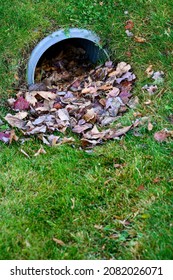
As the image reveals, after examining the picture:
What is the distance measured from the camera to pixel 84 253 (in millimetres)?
3119

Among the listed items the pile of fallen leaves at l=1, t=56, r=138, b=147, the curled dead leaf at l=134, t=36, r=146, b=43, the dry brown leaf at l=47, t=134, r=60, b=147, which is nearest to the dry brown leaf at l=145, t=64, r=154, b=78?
the pile of fallen leaves at l=1, t=56, r=138, b=147

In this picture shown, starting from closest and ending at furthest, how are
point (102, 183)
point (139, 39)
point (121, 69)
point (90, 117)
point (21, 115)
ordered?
1. point (102, 183)
2. point (90, 117)
3. point (21, 115)
4. point (121, 69)
5. point (139, 39)

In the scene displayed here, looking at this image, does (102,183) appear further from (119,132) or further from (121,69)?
(121,69)

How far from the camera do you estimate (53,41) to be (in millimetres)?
4957

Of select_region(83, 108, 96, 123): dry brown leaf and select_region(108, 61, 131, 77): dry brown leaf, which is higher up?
select_region(108, 61, 131, 77): dry brown leaf

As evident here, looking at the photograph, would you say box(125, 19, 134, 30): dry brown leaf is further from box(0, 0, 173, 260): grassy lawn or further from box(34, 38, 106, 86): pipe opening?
box(34, 38, 106, 86): pipe opening

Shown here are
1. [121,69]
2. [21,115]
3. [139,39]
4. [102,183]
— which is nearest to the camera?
[102,183]

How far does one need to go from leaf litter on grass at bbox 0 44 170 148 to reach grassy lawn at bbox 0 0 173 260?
100mm

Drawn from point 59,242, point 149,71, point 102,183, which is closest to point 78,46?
point 149,71

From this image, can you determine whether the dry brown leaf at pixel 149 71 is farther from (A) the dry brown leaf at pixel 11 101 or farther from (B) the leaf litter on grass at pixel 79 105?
(A) the dry brown leaf at pixel 11 101

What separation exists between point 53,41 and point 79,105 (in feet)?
2.94

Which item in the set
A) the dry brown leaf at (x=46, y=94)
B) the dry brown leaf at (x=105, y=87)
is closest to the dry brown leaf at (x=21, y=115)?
the dry brown leaf at (x=46, y=94)

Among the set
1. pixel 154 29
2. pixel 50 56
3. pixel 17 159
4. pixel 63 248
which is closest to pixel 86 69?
pixel 50 56

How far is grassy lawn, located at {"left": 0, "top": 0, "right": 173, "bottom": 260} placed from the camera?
10.3 ft
